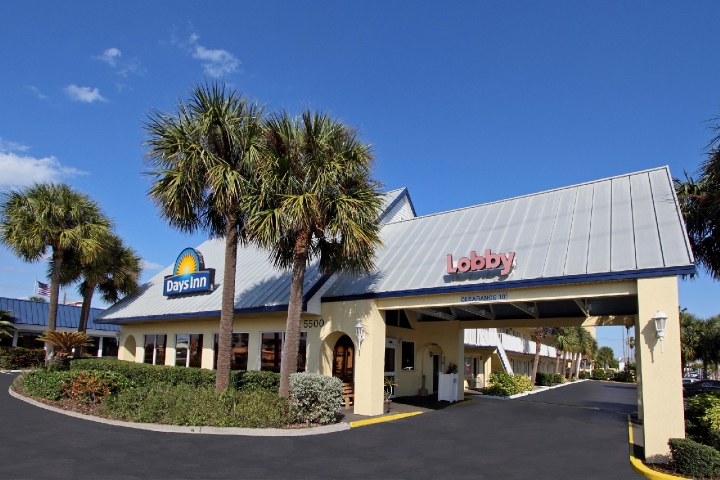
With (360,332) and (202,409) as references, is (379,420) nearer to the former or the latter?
(360,332)

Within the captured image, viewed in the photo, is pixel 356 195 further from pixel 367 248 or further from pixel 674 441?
pixel 674 441

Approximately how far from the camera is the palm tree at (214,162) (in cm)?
1452

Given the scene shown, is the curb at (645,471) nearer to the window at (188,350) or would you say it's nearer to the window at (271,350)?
the window at (271,350)

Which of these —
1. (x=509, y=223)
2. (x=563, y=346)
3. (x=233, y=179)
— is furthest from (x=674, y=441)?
(x=563, y=346)

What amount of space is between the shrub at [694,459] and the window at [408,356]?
12.6 metres

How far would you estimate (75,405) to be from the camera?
14.9 m

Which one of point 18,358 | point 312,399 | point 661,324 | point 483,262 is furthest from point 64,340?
point 661,324

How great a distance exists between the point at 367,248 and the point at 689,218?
10.3 m

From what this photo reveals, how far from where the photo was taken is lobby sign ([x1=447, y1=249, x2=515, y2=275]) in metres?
13.7

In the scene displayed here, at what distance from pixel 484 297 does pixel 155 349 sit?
59.4ft

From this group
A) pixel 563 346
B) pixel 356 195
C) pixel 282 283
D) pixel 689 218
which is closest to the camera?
pixel 356 195

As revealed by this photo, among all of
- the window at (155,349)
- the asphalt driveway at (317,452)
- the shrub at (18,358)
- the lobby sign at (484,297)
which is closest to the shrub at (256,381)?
the asphalt driveway at (317,452)

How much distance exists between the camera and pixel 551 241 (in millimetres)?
14180

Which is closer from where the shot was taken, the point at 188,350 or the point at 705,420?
the point at 705,420
